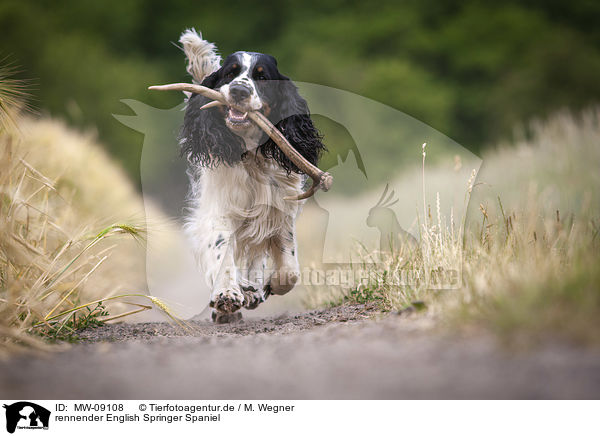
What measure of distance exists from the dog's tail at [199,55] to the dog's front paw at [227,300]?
1.38m

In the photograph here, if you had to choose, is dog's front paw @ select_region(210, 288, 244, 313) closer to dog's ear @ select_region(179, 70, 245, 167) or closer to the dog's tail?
dog's ear @ select_region(179, 70, 245, 167)

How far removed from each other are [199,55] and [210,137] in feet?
2.07

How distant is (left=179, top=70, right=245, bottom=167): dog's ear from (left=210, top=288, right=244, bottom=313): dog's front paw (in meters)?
0.74

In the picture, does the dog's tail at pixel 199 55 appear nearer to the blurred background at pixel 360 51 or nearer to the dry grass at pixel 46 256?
the dry grass at pixel 46 256

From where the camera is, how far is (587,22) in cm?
855

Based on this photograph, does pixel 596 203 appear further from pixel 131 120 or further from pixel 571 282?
pixel 131 120

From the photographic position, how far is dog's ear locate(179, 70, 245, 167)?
3.16 m

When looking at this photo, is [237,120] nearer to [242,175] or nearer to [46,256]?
[242,175]

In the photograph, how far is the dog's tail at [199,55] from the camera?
11.2ft
